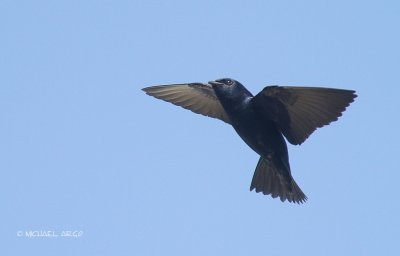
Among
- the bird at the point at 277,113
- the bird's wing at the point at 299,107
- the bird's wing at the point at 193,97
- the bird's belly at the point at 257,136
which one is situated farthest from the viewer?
the bird's wing at the point at 193,97

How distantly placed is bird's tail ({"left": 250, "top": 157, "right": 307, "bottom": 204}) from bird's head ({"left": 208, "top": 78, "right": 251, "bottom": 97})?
1.09 m

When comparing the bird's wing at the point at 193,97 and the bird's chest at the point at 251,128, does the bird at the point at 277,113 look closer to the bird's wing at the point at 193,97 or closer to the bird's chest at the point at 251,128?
the bird's chest at the point at 251,128

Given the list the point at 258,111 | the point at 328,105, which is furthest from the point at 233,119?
the point at 328,105

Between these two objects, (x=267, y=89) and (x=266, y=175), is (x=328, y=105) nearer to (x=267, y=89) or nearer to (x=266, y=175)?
(x=267, y=89)

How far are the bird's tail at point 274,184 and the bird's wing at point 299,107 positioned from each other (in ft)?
2.15

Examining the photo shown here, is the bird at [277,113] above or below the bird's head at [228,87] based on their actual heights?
below

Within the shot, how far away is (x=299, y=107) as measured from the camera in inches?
436

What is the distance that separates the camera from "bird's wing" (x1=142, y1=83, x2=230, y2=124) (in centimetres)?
1213

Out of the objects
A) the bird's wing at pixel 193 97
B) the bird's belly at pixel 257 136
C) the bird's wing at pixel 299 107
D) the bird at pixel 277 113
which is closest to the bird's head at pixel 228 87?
the bird at pixel 277 113

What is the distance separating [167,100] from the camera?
39.7 feet

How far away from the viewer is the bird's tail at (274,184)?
11758 mm

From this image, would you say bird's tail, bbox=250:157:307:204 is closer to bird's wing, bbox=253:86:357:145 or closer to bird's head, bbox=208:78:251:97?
bird's wing, bbox=253:86:357:145

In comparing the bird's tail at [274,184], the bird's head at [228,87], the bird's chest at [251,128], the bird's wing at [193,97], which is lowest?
the bird's tail at [274,184]

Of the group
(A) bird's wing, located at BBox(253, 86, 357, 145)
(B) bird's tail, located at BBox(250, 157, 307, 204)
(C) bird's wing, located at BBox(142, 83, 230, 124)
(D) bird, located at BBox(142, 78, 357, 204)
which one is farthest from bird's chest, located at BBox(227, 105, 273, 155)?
(C) bird's wing, located at BBox(142, 83, 230, 124)
